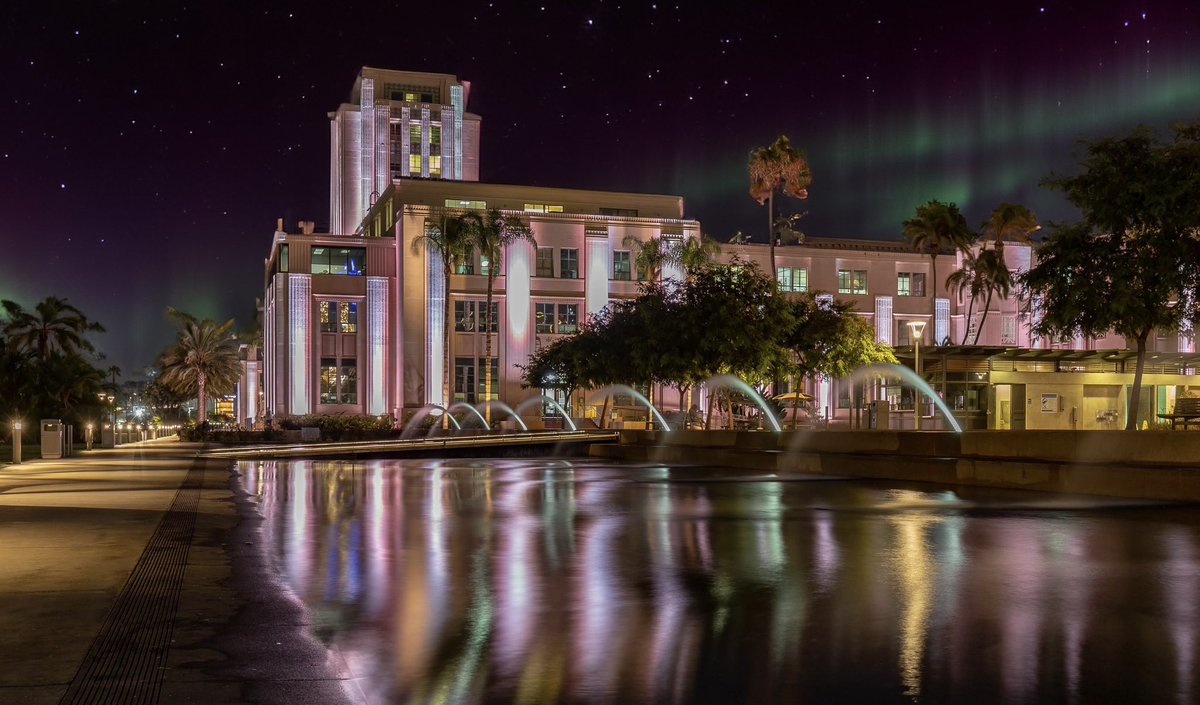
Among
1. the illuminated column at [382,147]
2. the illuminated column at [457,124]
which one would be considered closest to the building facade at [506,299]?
the illuminated column at [382,147]

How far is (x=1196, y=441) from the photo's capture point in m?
16.3

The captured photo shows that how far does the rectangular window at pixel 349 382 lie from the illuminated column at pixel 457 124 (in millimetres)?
50249

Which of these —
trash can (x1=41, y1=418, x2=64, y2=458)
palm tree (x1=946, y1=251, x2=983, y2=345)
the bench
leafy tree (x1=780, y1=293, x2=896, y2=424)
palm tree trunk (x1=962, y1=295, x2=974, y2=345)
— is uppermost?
palm tree (x1=946, y1=251, x2=983, y2=345)

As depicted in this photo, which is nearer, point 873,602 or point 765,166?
point 873,602

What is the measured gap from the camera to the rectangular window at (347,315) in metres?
75.2

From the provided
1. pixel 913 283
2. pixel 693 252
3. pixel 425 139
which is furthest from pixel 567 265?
pixel 425 139

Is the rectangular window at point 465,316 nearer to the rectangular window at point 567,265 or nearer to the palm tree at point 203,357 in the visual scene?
the rectangular window at point 567,265

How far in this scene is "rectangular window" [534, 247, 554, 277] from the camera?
74500mm

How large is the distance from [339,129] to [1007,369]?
92.0 metres

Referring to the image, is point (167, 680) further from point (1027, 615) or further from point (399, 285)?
point (399, 285)

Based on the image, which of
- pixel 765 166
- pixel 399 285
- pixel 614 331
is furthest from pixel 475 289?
pixel 614 331

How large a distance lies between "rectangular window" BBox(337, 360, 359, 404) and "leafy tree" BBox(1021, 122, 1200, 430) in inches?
2161

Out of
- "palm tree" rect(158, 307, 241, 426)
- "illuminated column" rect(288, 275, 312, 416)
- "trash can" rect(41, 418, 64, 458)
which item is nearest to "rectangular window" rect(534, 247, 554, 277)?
"illuminated column" rect(288, 275, 312, 416)

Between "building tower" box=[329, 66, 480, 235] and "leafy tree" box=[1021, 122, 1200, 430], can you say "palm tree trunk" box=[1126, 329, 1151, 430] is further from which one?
"building tower" box=[329, 66, 480, 235]
